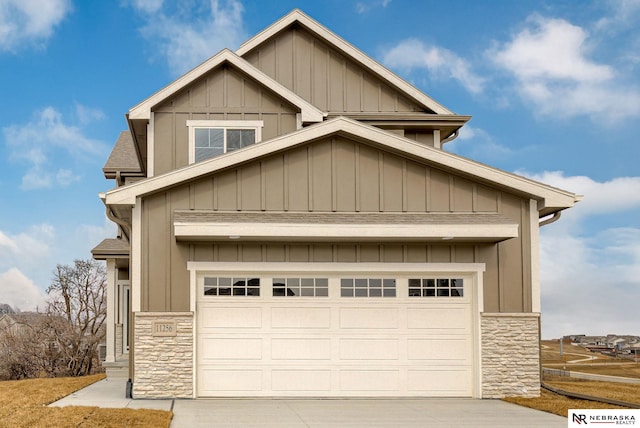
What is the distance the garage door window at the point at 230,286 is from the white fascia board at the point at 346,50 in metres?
6.21

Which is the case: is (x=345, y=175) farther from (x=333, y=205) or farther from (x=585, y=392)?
(x=585, y=392)

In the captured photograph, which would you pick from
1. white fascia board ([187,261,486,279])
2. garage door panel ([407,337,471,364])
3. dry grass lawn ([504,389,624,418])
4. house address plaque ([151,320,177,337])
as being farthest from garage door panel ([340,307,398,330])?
house address plaque ([151,320,177,337])

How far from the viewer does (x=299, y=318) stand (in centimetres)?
1324

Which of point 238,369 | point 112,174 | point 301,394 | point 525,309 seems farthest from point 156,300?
point 112,174

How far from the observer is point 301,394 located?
43.1 ft

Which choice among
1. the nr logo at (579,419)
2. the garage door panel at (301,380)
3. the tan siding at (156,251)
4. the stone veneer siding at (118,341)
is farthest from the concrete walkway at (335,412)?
the stone veneer siding at (118,341)

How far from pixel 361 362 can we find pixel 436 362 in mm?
1417

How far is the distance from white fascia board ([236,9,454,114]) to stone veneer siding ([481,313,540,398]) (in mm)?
5699

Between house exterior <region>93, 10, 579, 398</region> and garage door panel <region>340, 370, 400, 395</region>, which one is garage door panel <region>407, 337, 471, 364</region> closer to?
house exterior <region>93, 10, 579, 398</region>

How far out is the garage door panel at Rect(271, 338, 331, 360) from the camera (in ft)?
43.2

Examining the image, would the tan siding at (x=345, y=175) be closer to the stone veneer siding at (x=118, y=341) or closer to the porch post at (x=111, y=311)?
the porch post at (x=111, y=311)

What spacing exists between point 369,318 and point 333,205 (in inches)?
87.0

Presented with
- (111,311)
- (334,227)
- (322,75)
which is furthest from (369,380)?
(111,311)

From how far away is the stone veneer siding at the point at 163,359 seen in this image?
12641mm
